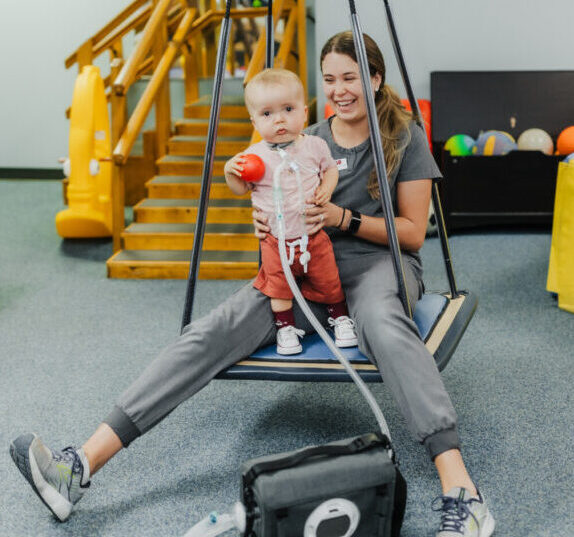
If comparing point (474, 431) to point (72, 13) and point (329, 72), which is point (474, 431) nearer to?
point (329, 72)

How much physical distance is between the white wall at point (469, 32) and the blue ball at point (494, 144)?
0.64 m

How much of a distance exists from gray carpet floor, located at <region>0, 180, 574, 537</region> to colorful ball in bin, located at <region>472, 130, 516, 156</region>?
946 mm

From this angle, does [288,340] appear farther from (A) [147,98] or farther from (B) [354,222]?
(A) [147,98]

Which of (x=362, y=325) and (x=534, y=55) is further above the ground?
(x=534, y=55)

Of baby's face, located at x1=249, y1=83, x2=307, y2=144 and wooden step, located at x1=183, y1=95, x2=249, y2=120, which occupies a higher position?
baby's face, located at x1=249, y1=83, x2=307, y2=144

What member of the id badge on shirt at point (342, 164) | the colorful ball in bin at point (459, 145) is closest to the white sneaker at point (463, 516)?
the id badge on shirt at point (342, 164)

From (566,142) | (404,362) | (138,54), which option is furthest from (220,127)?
(404,362)

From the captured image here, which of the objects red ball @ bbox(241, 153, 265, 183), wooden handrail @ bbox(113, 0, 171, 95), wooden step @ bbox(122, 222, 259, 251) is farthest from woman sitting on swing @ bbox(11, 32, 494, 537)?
wooden handrail @ bbox(113, 0, 171, 95)

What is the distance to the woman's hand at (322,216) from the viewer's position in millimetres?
1773

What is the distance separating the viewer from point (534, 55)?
15.6ft

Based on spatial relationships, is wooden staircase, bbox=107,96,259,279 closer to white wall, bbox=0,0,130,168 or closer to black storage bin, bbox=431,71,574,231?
black storage bin, bbox=431,71,574,231

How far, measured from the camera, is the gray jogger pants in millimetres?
1588

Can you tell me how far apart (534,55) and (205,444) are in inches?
150

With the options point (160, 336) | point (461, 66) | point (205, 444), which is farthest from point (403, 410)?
point (461, 66)
